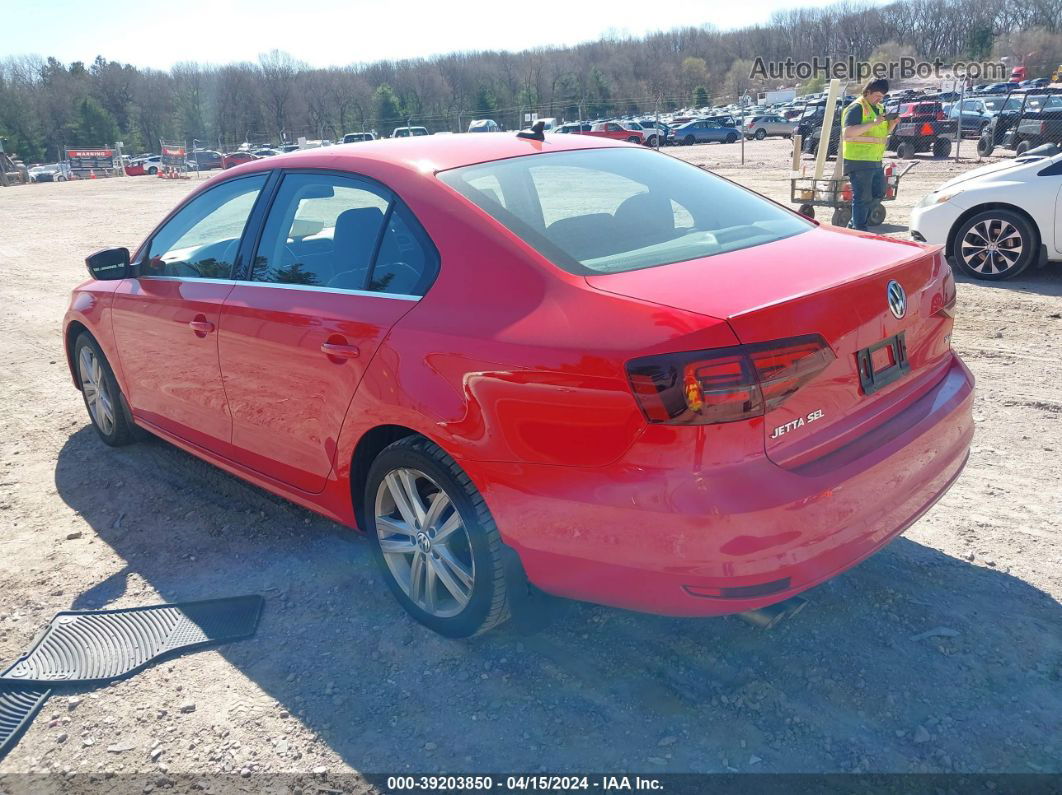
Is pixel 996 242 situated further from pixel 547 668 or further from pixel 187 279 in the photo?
pixel 187 279

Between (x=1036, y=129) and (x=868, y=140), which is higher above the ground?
(x=868, y=140)

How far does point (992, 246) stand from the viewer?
792 cm

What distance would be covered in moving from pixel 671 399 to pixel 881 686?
1.28 metres

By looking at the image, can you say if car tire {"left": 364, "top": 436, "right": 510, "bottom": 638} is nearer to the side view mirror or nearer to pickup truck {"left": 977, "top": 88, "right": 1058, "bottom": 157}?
the side view mirror

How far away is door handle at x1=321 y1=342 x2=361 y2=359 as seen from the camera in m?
3.01

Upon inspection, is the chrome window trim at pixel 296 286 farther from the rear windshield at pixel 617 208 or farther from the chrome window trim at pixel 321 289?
the rear windshield at pixel 617 208

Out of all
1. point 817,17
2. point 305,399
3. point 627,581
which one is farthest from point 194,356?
point 817,17

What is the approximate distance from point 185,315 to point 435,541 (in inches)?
71.3

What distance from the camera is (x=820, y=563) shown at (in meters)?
2.38

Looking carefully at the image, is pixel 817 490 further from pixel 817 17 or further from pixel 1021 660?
pixel 817 17

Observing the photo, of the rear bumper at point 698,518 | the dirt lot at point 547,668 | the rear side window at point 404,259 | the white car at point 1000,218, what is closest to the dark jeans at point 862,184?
the white car at point 1000,218

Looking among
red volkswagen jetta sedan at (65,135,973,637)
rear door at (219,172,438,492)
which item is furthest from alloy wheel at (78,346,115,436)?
rear door at (219,172,438,492)

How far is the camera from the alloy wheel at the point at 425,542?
2912 mm

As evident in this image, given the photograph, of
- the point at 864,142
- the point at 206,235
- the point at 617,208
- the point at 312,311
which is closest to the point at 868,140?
the point at 864,142
